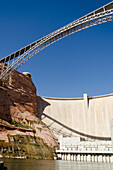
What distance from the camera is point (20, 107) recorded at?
47312 mm

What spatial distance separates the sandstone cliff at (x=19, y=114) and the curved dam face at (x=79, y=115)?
1112cm

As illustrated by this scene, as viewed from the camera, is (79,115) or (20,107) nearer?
(20,107)

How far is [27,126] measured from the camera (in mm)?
43281

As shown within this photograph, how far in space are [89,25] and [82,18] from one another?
6.60 feet

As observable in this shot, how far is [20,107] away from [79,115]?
2271 centimetres

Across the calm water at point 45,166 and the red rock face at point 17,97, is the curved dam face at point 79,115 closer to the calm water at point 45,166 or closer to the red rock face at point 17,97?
the red rock face at point 17,97

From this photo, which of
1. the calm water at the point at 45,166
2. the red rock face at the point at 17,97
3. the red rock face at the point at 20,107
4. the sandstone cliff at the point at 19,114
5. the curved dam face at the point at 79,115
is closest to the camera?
the calm water at the point at 45,166

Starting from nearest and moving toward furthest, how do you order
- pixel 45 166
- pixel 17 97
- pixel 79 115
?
pixel 45 166
pixel 17 97
pixel 79 115

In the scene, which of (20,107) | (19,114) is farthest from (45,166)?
(20,107)

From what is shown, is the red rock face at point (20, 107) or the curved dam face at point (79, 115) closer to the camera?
the red rock face at point (20, 107)

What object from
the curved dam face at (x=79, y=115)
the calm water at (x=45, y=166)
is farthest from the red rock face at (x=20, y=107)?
the calm water at (x=45, y=166)

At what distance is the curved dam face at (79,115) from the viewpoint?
58.8 meters

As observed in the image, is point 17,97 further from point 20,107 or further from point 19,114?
point 19,114

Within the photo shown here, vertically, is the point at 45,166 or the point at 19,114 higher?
the point at 19,114
